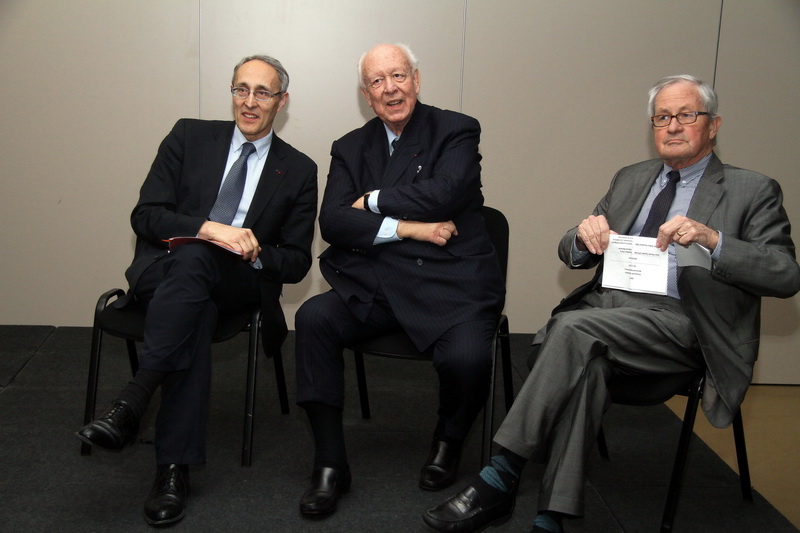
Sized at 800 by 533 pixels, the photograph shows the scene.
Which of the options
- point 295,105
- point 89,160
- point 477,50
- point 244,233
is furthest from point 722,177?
point 89,160

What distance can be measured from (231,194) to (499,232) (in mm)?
1055

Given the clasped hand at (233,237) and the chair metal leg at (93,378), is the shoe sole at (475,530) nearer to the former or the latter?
the clasped hand at (233,237)

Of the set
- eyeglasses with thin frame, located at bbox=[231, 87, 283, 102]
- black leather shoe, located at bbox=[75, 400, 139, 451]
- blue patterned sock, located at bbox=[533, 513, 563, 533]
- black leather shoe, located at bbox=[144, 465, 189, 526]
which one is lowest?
Result: black leather shoe, located at bbox=[144, 465, 189, 526]

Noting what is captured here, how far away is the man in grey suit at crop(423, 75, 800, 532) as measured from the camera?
7.05 ft

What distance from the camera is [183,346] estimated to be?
7.68 ft

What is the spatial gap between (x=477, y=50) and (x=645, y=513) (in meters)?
2.63

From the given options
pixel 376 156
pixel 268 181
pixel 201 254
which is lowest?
pixel 201 254

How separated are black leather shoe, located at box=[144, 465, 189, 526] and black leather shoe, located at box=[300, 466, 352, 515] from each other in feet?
1.21

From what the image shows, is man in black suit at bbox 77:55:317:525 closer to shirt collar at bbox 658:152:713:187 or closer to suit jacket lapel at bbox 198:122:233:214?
suit jacket lapel at bbox 198:122:233:214

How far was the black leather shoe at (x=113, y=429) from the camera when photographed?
2090 millimetres

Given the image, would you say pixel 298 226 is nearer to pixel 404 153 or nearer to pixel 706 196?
pixel 404 153

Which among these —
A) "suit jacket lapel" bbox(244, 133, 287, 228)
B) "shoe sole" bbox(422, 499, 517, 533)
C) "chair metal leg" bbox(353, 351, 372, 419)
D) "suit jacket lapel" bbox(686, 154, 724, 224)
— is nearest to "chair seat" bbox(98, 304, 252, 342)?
"suit jacket lapel" bbox(244, 133, 287, 228)

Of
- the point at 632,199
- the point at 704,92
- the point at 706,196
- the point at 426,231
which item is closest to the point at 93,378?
the point at 426,231

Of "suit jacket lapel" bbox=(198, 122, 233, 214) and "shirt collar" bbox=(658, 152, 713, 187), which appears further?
"suit jacket lapel" bbox=(198, 122, 233, 214)
